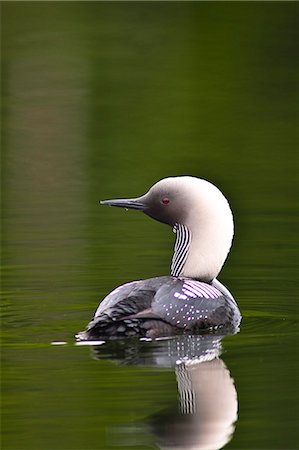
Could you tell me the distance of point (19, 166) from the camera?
1475 cm

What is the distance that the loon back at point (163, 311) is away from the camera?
7500 millimetres

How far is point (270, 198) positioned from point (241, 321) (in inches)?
166

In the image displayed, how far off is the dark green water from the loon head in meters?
0.38

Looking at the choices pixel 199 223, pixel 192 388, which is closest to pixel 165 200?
pixel 199 223

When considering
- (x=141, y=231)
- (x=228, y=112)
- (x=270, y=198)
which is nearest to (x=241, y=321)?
(x=141, y=231)

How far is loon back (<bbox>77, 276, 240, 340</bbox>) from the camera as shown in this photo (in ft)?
24.6

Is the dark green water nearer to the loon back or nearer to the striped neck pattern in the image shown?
the loon back

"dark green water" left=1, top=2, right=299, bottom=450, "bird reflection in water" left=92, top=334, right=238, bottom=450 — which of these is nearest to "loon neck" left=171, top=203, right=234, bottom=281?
"dark green water" left=1, top=2, right=299, bottom=450

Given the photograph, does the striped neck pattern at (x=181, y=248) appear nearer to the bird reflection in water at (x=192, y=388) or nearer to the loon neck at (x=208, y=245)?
the loon neck at (x=208, y=245)

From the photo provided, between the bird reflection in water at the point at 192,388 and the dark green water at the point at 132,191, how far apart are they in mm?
15

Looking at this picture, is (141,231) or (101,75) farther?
(101,75)

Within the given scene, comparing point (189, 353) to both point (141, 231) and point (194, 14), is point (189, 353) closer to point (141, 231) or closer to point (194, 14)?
point (141, 231)

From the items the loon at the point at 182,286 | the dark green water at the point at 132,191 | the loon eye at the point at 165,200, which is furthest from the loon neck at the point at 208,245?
the dark green water at the point at 132,191

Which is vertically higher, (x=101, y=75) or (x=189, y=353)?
(x=189, y=353)
